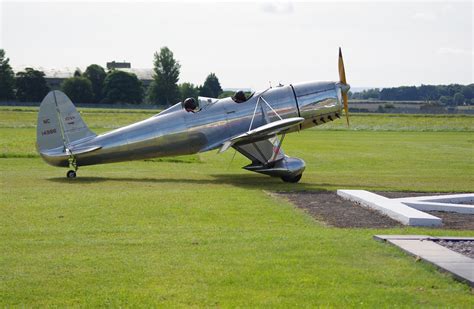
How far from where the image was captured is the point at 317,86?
67.6ft

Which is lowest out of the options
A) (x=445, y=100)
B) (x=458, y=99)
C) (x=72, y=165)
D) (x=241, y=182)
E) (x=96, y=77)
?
(x=445, y=100)

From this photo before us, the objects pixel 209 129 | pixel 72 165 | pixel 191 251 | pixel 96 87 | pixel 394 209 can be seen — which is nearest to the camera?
pixel 191 251

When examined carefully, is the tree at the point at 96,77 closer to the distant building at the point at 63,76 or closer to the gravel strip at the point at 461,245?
the distant building at the point at 63,76

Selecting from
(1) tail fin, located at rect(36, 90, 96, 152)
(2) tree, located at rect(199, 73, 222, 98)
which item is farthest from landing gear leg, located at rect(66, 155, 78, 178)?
(2) tree, located at rect(199, 73, 222, 98)

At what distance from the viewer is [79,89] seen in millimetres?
119625

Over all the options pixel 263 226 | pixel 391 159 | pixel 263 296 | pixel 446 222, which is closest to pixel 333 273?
pixel 263 296

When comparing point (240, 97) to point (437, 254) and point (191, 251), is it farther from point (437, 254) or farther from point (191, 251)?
point (437, 254)

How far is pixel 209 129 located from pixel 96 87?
361 ft

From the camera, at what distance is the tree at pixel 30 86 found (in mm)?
117425

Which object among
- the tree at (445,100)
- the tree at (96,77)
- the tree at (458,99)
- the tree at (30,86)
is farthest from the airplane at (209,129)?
the tree at (445,100)

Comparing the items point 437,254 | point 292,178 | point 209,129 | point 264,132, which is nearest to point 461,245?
point 437,254

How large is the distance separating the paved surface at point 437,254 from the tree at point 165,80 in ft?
380

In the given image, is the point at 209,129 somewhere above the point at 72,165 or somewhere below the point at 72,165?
above

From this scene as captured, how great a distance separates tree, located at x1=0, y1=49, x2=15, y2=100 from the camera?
114500mm
